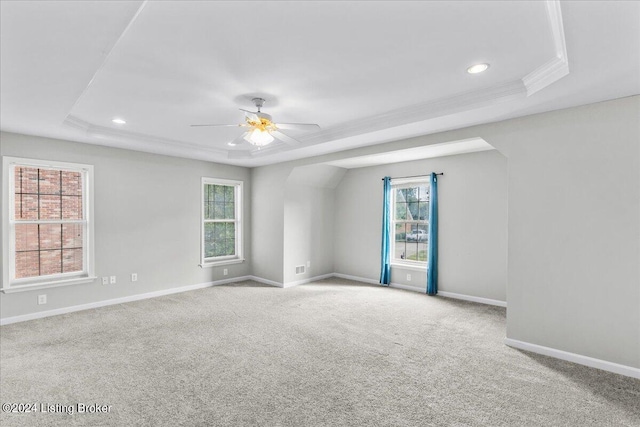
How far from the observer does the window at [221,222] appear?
248 inches

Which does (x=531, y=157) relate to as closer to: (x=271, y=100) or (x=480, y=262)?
(x=480, y=262)

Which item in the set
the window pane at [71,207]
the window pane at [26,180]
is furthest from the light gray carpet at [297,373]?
the window pane at [26,180]

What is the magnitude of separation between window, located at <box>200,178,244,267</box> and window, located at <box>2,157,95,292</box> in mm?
1898

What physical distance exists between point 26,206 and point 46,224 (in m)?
0.32

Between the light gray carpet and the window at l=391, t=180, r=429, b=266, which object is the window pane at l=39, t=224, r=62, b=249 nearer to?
the light gray carpet

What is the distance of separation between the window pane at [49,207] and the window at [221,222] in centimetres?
220

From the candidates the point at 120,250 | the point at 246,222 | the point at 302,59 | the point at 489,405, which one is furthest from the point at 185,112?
the point at 489,405

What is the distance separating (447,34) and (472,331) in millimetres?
3307

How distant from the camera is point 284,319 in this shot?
14.1 ft

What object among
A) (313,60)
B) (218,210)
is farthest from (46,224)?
(313,60)

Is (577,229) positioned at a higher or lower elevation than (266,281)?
higher

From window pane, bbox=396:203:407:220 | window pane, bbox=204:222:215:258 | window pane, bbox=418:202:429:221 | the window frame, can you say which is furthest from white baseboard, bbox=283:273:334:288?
window pane, bbox=418:202:429:221

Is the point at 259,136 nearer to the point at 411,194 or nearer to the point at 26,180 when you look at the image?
the point at 26,180

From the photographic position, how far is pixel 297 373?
112 inches
